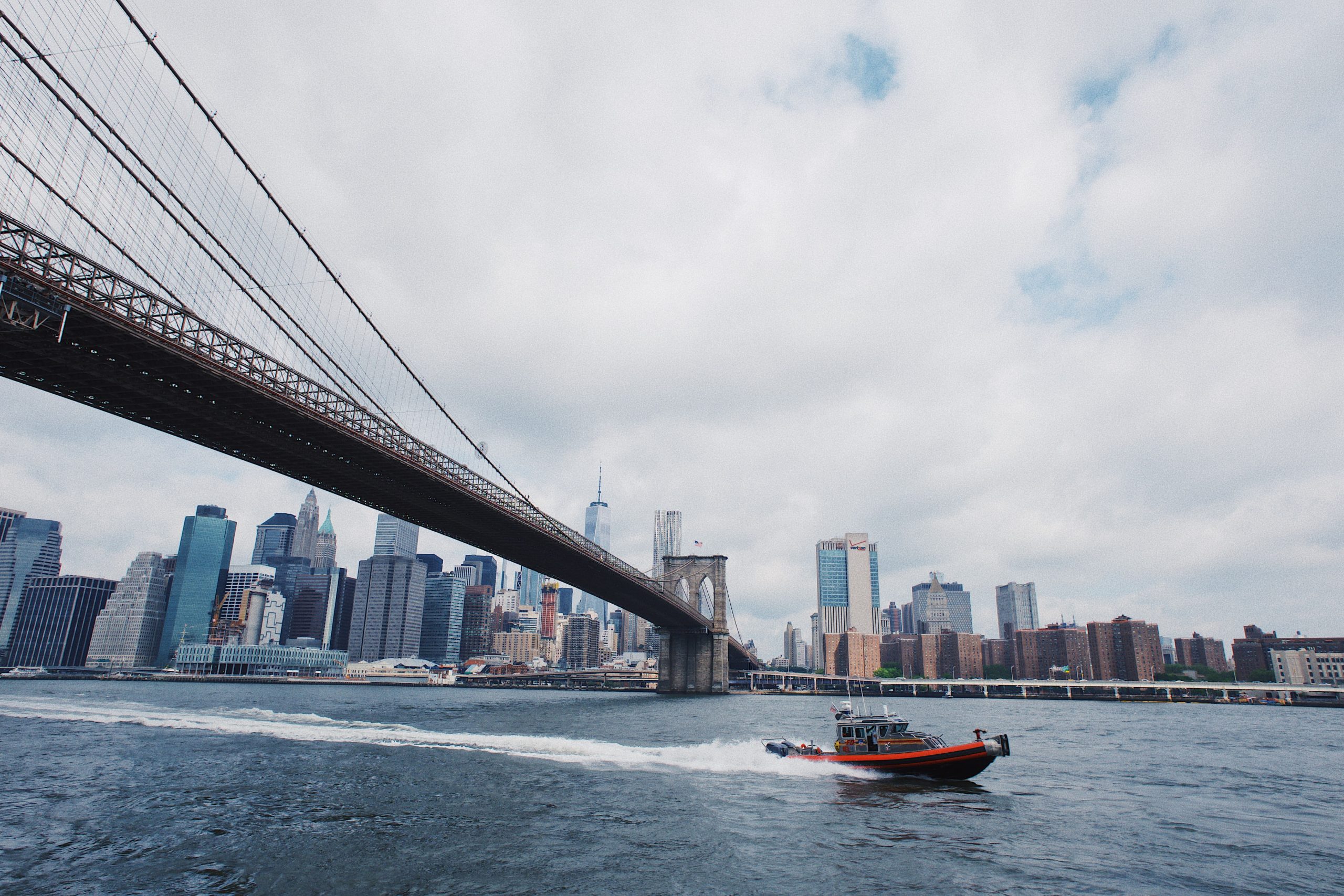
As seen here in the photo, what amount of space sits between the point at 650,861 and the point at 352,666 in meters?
196

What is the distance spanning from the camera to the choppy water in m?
16.8

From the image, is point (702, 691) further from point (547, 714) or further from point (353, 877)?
point (353, 877)

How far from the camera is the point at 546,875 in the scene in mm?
16594

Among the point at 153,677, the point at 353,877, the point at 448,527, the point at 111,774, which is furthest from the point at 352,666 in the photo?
the point at 353,877

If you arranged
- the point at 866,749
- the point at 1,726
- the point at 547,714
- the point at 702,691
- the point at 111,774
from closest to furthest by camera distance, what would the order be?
the point at 111,774, the point at 866,749, the point at 1,726, the point at 547,714, the point at 702,691

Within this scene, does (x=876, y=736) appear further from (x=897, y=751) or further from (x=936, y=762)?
(x=936, y=762)

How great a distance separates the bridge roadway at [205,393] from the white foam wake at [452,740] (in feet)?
52.1

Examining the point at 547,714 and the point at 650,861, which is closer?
the point at 650,861

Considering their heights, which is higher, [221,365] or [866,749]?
[221,365]

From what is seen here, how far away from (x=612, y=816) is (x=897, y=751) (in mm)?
14074

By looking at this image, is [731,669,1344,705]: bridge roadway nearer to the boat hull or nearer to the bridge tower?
the bridge tower

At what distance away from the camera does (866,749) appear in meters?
30.6

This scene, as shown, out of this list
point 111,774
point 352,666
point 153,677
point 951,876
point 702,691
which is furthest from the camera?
point 352,666

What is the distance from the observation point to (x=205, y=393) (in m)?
33.5
